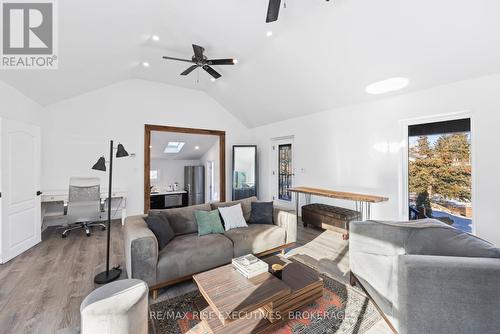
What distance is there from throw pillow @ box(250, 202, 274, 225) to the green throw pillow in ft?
2.00

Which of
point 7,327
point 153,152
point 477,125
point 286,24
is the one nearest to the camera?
point 7,327

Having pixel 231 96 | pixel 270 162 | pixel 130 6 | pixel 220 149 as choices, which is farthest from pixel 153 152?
pixel 130 6

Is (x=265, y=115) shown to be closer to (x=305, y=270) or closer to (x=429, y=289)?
(x=305, y=270)

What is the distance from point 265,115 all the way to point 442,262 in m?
5.07

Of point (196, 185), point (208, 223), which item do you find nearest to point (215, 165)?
point (196, 185)

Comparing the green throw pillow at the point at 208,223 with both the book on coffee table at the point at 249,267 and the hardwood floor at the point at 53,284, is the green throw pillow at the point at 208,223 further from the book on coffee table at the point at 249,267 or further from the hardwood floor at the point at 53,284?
the book on coffee table at the point at 249,267

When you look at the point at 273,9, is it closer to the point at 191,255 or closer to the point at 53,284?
the point at 191,255

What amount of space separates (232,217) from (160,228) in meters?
1.02

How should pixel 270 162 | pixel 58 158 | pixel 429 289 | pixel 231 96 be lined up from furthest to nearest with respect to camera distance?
pixel 270 162 < pixel 231 96 < pixel 58 158 < pixel 429 289

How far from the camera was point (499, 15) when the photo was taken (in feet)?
7.06

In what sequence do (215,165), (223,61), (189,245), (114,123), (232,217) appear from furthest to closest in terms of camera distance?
1. (215,165)
2. (114,123)
3. (223,61)
4. (232,217)
5. (189,245)

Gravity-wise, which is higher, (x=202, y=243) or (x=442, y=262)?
(x=442, y=262)

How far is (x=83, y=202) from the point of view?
13.3 ft

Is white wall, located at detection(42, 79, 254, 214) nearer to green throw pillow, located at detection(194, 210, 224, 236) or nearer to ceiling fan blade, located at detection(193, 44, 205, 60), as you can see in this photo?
ceiling fan blade, located at detection(193, 44, 205, 60)
